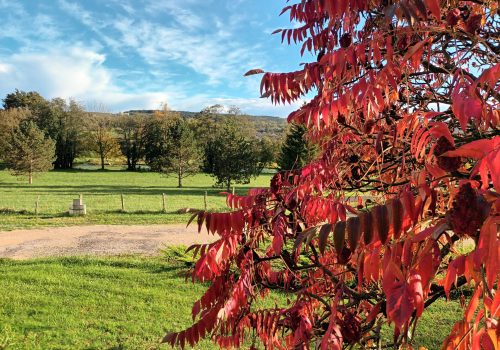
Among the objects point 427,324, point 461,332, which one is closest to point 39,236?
point 427,324

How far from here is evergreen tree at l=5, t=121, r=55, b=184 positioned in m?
40.1

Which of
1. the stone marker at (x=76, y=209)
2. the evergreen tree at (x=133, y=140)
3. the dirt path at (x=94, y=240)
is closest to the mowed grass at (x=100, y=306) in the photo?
the dirt path at (x=94, y=240)

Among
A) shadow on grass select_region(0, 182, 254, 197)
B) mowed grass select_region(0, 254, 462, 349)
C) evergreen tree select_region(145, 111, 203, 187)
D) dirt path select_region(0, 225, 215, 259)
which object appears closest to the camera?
mowed grass select_region(0, 254, 462, 349)

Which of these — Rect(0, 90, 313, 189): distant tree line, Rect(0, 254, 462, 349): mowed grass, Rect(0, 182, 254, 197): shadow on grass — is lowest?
Rect(0, 254, 462, 349): mowed grass

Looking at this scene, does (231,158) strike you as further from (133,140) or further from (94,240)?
(133,140)

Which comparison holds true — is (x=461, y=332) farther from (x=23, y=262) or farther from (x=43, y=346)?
(x=23, y=262)

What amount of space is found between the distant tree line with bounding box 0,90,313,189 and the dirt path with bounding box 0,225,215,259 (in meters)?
19.7

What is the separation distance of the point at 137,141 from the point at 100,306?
210 ft

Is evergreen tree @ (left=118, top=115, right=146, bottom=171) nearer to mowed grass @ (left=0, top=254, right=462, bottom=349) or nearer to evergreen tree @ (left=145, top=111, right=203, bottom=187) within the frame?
evergreen tree @ (left=145, top=111, right=203, bottom=187)

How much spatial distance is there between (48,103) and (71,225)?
2570 inches

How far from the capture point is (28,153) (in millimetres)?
40281

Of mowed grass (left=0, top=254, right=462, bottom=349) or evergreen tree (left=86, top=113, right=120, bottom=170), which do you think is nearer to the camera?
mowed grass (left=0, top=254, right=462, bottom=349)

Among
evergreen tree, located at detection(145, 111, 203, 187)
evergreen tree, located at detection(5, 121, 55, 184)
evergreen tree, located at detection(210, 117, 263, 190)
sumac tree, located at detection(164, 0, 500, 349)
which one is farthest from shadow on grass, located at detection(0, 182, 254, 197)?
sumac tree, located at detection(164, 0, 500, 349)

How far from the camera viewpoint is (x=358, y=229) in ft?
3.22
